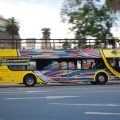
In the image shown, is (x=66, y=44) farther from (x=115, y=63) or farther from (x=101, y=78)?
(x=115, y=63)

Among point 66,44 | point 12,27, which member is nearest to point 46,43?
point 66,44

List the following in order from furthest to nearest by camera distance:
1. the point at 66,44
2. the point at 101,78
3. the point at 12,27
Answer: the point at 12,27, the point at 66,44, the point at 101,78

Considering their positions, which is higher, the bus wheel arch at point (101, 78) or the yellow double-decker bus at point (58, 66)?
the yellow double-decker bus at point (58, 66)

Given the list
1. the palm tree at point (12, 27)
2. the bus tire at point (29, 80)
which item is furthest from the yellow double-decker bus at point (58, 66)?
the palm tree at point (12, 27)

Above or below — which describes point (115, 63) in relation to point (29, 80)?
above

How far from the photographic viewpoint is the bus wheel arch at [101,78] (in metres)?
31.9

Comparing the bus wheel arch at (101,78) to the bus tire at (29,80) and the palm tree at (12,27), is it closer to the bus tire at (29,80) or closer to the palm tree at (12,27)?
the bus tire at (29,80)

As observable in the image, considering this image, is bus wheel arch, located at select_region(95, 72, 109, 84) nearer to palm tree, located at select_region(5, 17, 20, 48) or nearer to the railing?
the railing

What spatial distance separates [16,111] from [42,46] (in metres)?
19.7

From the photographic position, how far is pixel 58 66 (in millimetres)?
31375

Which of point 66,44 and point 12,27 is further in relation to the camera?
point 12,27

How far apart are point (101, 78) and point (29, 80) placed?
5539 millimetres

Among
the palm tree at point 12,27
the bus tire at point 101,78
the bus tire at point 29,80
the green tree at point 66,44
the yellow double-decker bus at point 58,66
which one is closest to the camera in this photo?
the yellow double-decker bus at point 58,66

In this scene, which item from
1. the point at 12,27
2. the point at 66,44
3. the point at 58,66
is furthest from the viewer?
the point at 12,27
